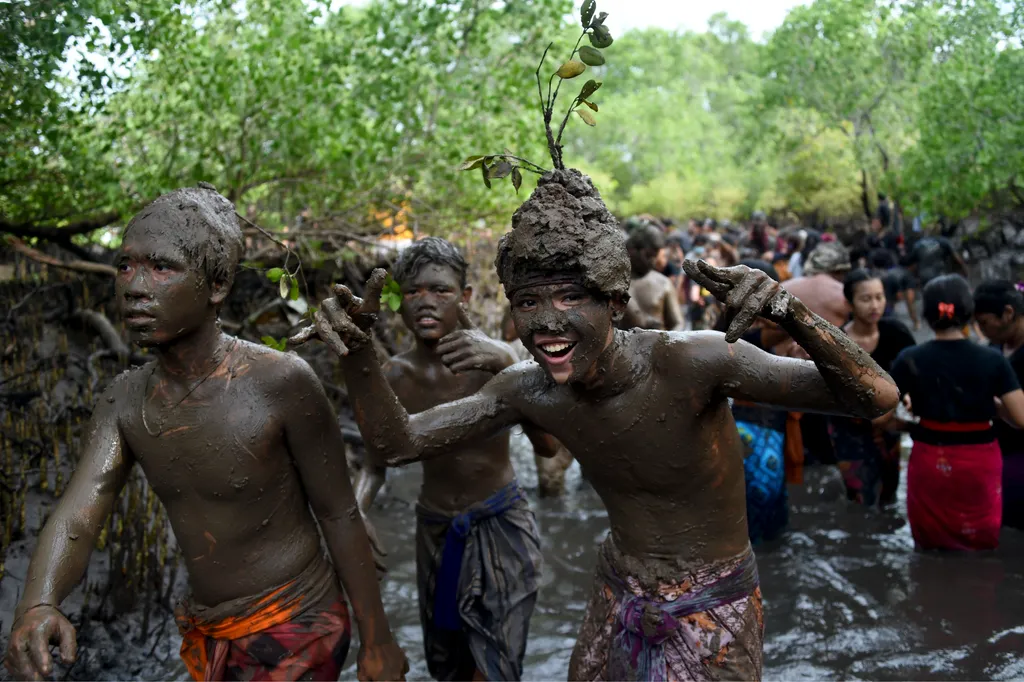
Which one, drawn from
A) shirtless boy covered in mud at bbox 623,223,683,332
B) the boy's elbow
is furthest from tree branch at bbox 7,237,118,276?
the boy's elbow

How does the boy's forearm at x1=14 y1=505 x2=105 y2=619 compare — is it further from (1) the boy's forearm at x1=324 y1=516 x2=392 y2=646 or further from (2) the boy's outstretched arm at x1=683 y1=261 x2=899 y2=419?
(2) the boy's outstretched arm at x1=683 y1=261 x2=899 y2=419

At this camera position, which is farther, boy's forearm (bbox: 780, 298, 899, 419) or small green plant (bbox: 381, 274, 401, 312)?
small green plant (bbox: 381, 274, 401, 312)

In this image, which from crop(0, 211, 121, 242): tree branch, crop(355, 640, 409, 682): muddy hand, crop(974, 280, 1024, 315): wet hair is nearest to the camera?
crop(355, 640, 409, 682): muddy hand

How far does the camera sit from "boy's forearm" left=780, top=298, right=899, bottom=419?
2.18 meters

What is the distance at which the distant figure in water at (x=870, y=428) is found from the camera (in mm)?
5441

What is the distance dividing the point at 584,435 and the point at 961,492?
3.23 meters

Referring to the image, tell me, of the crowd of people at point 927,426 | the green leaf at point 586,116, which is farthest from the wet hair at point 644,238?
the green leaf at point 586,116

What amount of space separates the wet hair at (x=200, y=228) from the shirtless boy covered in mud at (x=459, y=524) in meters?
1.14

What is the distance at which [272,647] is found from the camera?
256 centimetres

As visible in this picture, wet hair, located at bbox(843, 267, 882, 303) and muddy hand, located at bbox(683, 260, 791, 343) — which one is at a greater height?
muddy hand, located at bbox(683, 260, 791, 343)

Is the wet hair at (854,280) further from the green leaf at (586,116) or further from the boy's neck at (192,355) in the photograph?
the boy's neck at (192,355)

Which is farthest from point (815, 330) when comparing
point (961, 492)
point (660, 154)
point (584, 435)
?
point (660, 154)

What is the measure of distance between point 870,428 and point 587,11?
4217 mm

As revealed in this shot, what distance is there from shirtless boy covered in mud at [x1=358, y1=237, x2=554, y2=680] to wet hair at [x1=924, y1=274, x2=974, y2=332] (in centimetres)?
249
